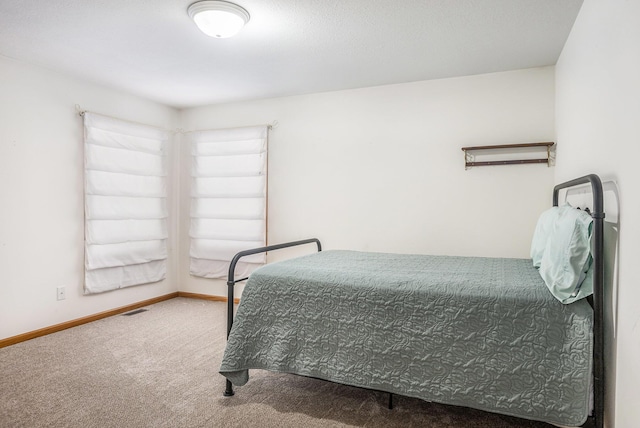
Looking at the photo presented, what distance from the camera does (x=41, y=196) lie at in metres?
3.10

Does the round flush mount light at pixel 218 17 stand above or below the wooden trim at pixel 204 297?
above

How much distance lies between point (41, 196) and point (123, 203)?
0.70 m

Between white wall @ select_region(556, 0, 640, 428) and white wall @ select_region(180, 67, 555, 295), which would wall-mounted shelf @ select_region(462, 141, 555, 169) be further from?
white wall @ select_region(556, 0, 640, 428)

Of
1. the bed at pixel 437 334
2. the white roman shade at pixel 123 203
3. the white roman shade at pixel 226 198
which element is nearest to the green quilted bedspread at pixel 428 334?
the bed at pixel 437 334

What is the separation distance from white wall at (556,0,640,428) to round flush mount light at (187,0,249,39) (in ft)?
5.84

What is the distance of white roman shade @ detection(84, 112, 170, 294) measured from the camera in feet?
11.3

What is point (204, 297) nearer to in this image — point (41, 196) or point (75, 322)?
point (75, 322)

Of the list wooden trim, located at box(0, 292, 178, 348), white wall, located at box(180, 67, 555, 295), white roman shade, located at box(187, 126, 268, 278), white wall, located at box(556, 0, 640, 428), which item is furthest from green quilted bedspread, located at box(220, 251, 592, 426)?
wooden trim, located at box(0, 292, 178, 348)

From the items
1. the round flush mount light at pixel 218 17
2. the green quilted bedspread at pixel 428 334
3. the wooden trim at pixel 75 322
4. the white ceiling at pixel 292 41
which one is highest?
the white ceiling at pixel 292 41

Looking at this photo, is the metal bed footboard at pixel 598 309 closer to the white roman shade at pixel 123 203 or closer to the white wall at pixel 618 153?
the white wall at pixel 618 153

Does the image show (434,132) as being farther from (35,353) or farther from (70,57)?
(35,353)

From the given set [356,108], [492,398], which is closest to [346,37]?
[356,108]

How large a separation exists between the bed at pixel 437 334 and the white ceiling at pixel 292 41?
121cm

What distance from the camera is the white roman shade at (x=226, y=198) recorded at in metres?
→ 3.94
